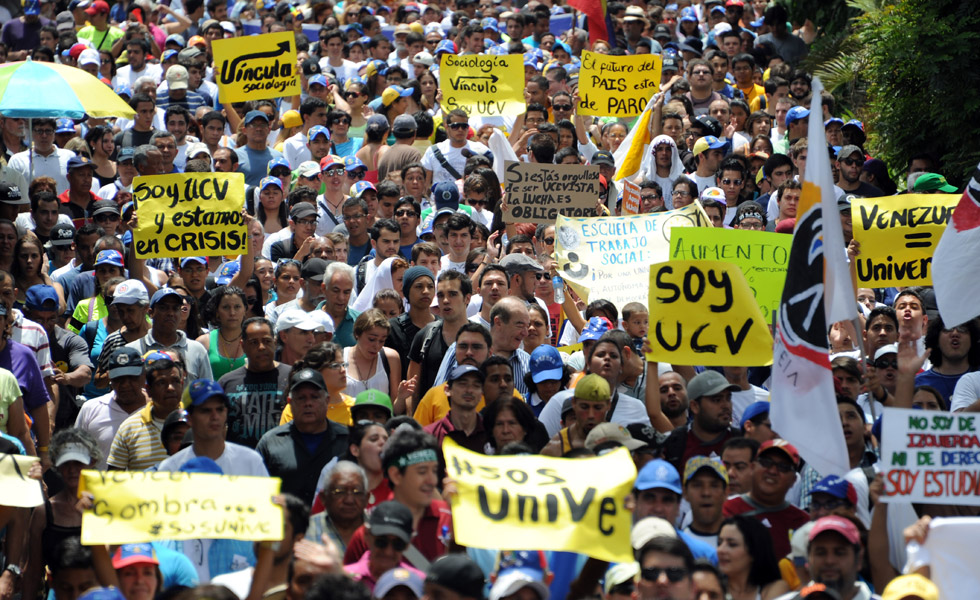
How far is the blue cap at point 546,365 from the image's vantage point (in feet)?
29.6

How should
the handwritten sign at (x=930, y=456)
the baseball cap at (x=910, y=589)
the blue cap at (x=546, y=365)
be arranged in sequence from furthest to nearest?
1. the blue cap at (x=546, y=365)
2. the handwritten sign at (x=930, y=456)
3. the baseball cap at (x=910, y=589)

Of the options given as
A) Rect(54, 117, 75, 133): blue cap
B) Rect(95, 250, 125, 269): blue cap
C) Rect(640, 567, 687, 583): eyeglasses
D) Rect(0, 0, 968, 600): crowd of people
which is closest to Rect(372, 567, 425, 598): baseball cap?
Rect(0, 0, 968, 600): crowd of people

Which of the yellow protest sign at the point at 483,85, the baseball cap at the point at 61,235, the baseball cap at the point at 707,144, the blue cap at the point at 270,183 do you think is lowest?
the baseball cap at the point at 61,235

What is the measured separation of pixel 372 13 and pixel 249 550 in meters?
14.8

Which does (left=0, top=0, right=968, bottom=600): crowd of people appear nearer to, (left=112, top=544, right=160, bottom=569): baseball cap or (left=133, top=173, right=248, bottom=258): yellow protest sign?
(left=112, top=544, right=160, bottom=569): baseball cap

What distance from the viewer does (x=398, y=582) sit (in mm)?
5969

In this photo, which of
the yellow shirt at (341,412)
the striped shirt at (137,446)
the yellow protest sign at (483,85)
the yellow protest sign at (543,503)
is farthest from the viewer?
the yellow protest sign at (483,85)

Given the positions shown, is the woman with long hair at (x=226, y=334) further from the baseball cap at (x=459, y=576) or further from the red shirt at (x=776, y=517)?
the baseball cap at (x=459, y=576)

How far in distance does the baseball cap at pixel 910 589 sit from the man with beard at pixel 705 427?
188 cm

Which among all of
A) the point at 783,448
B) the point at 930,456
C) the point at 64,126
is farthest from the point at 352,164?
the point at 930,456

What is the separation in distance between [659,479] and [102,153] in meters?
8.92

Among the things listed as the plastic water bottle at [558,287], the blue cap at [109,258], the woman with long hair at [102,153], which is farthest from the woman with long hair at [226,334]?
the woman with long hair at [102,153]

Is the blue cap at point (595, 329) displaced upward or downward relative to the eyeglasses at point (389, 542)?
upward

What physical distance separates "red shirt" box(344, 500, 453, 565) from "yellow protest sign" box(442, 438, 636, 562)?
13.7 inches
